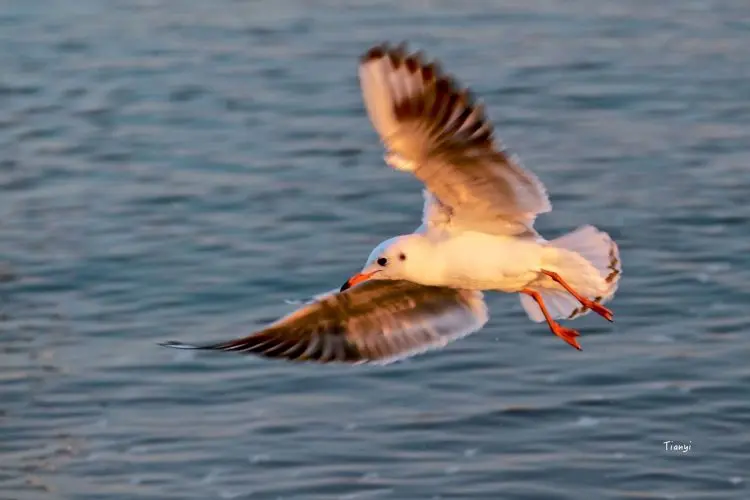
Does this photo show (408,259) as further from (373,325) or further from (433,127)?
(373,325)

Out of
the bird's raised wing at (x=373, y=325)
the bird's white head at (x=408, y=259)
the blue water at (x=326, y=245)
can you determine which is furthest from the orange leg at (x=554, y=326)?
the blue water at (x=326, y=245)

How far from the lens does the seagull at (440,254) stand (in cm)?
582

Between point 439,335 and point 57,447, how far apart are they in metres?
2.39

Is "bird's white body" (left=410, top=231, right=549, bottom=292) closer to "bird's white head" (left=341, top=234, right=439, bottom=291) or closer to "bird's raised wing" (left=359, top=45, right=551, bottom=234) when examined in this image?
"bird's white head" (left=341, top=234, right=439, bottom=291)

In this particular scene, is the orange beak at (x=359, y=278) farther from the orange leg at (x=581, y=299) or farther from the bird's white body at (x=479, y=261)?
the orange leg at (x=581, y=299)

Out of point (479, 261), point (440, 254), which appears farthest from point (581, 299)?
point (440, 254)

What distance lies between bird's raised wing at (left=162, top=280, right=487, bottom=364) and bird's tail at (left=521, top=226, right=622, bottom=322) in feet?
1.51

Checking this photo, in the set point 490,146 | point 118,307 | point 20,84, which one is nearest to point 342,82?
point 20,84

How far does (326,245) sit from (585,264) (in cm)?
435

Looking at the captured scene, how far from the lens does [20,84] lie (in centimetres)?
1464

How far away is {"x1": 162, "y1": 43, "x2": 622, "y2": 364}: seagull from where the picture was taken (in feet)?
19.1

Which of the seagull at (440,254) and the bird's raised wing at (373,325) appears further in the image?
the bird's raised wing at (373,325)

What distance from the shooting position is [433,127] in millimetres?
5852

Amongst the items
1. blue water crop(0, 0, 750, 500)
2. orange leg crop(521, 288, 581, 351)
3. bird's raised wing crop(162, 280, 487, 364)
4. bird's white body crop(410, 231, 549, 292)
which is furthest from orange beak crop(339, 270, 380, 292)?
blue water crop(0, 0, 750, 500)
